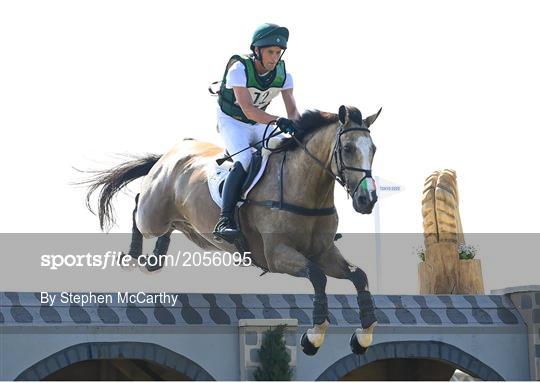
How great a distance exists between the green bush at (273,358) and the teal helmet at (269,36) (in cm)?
307

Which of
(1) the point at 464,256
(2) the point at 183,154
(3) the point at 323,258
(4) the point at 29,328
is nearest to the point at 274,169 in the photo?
(3) the point at 323,258

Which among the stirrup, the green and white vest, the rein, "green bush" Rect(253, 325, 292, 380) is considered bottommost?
"green bush" Rect(253, 325, 292, 380)

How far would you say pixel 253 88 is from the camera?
42.1 ft

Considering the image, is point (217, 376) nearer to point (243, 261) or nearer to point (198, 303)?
point (198, 303)

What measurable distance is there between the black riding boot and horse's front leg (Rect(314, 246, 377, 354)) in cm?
84

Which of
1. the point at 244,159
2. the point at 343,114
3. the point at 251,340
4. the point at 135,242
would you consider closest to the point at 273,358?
the point at 251,340

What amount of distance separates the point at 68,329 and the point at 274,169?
107 inches

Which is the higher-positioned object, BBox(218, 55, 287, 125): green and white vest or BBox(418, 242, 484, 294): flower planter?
BBox(218, 55, 287, 125): green and white vest

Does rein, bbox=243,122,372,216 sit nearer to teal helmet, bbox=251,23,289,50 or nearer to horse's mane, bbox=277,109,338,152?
horse's mane, bbox=277,109,338,152

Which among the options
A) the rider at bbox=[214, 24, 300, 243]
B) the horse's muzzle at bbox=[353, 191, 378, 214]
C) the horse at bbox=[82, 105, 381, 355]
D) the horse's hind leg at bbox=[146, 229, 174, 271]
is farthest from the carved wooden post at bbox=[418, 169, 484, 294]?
the horse's muzzle at bbox=[353, 191, 378, 214]

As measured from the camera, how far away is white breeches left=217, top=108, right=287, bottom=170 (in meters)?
12.8

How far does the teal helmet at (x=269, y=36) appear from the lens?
12.6 meters

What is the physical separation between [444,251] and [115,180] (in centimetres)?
421

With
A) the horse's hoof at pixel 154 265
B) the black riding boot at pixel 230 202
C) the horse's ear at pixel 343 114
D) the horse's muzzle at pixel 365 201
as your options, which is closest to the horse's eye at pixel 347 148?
the horse's ear at pixel 343 114
